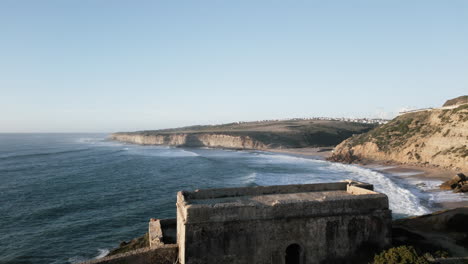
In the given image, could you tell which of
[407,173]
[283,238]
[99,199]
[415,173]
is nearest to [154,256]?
[283,238]

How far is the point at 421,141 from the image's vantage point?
44375 mm

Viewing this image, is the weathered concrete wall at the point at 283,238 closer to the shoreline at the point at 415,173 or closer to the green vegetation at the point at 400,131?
the shoreline at the point at 415,173

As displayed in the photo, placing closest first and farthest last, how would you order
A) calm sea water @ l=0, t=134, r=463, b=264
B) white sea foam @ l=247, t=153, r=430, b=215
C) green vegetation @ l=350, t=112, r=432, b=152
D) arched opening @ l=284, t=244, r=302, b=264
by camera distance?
1. arched opening @ l=284, t=244, r=302, b=264
2. calm sea water @ l=0, t=134, r=463, b=264
3. white sea foam @ l=247, t=153, r=430, b=215
4. green vegetation @ l=350, t=112, r=432, b=152

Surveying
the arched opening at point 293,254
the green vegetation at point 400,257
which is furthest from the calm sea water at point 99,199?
the green vegetation at point 400,257

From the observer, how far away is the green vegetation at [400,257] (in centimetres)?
1009

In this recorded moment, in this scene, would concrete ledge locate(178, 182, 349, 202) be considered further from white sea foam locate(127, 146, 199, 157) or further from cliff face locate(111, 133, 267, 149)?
cliff face locate(111, 133, 267, 149)

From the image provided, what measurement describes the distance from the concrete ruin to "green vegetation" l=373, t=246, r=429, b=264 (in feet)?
3.56

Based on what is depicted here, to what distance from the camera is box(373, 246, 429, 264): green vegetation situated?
10.1 metres

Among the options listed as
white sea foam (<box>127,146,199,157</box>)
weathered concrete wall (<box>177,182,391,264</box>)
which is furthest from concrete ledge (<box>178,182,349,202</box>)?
white sea foam (<box>127,146,199,157</box>)

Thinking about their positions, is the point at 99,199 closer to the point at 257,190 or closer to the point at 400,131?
the point at 257,190

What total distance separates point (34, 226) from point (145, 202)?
29.0 ft

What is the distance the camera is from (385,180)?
3544 centimetres

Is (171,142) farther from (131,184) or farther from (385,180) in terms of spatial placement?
(385,180)

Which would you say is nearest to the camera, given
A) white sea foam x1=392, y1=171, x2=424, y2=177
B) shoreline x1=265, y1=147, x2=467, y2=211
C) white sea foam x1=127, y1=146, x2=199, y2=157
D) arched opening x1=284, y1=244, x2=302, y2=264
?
arched opening x1=284, y1=244, x2=302, y2=264
